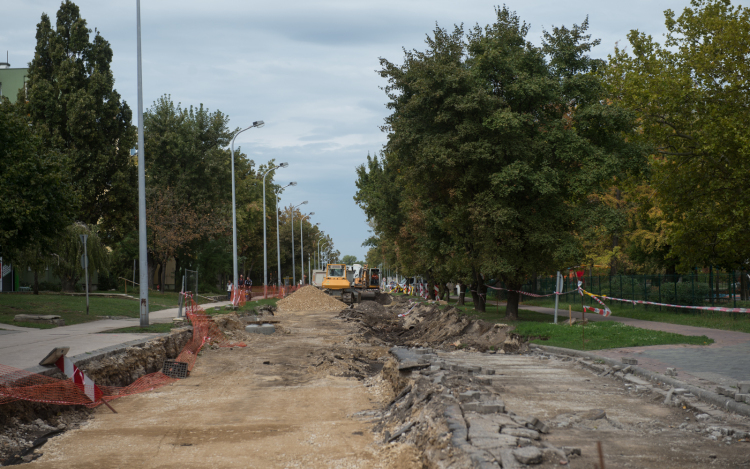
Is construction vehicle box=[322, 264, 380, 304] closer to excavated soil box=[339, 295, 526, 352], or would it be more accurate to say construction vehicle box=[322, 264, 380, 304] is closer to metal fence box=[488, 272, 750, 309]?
excavated soil box=[339, 295, 526, 352]

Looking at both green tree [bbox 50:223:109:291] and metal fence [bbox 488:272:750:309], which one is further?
green tree [bbox 50:223:109:291]

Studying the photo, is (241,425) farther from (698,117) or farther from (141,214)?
(698,117)

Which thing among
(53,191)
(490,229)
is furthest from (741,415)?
(53,191)

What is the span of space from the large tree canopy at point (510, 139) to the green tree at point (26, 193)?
1179 cm

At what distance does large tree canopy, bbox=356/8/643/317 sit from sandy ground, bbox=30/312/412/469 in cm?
Answer: 975

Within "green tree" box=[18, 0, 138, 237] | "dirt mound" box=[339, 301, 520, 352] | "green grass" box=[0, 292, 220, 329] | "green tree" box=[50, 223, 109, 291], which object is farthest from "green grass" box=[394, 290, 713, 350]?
"green tree" box=[18, 0, 138, 237]

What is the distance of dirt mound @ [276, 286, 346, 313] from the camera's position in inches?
1592

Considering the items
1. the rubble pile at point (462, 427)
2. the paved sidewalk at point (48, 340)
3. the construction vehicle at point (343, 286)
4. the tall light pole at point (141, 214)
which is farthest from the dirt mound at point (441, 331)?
the construction vehicle at point (343, 286)

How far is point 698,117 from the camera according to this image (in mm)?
21484

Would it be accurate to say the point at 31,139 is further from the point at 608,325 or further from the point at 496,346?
the point at 608,325

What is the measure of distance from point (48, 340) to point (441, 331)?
12027 millimetres

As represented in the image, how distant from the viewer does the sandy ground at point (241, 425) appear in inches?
262

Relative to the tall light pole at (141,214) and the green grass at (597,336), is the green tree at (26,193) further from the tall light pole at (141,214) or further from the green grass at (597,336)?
the green grass at (597,336)

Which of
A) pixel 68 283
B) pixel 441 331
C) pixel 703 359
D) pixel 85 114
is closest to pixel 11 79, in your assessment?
pixel 85 114
